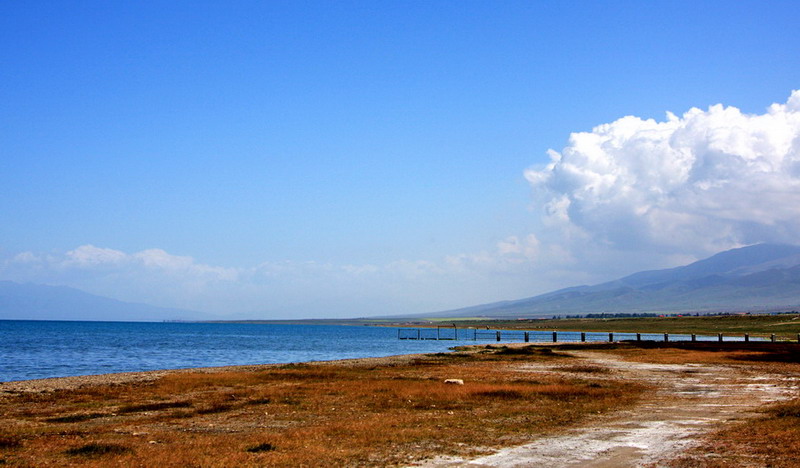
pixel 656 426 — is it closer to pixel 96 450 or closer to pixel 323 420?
pixel 323 420

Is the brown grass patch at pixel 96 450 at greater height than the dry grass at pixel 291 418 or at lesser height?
greater

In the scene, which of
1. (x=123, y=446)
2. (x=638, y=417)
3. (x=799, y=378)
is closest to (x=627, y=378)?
(x=799, y=378)

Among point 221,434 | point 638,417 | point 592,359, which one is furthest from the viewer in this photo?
point 592,359

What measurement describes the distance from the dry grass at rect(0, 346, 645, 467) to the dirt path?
3.96 ft

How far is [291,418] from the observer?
989 inches

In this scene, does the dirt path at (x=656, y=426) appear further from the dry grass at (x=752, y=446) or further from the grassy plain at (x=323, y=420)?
the grassy plain at (x=323, y=420)

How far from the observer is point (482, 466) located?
16.4 metres

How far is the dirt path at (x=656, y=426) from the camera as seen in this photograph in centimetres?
1708

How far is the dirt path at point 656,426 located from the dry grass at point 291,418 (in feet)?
3.96

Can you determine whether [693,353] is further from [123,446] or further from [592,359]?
[123,446]

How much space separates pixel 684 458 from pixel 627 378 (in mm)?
24625

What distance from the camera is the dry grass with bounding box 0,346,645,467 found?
58.9 ft

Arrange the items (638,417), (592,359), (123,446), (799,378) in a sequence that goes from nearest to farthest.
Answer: (123,446) < (638,417) < (799,378) < (592,359)

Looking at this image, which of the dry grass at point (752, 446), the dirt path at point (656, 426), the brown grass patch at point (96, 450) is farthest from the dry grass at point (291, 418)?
the dry grass at point (752, 446)
